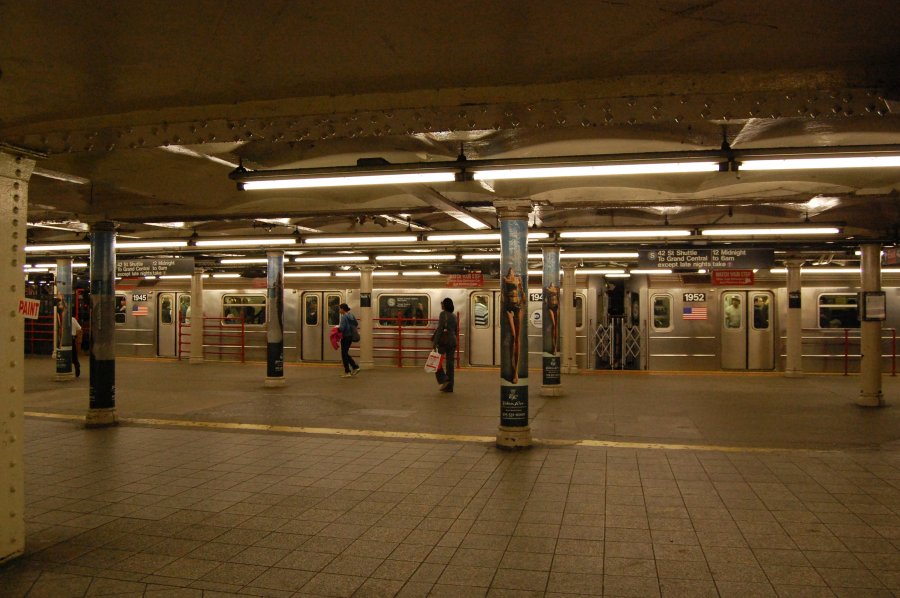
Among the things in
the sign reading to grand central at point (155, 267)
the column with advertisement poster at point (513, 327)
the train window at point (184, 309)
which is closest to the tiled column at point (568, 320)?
the column with advertisement poster at point (513, 327)

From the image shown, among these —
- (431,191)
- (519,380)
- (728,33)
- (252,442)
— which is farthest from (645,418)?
(728,33)

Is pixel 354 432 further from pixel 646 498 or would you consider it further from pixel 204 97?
pixel 204 97

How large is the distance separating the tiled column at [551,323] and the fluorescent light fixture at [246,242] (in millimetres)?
4881

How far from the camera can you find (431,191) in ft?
23.9

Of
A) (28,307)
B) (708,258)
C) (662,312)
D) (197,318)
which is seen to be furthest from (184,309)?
(28,307)

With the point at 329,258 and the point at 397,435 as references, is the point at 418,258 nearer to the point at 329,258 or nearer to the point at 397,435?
the point at 329,258

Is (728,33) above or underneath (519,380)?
above

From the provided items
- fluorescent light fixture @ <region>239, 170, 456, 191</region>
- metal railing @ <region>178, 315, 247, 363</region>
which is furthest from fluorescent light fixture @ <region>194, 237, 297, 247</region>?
metal railing @ <region>178, 315, 247, 363</region>

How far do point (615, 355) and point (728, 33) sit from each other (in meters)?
14.5

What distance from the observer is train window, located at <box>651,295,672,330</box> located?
1641 cm

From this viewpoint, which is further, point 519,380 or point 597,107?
point 519,380

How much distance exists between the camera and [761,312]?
634 inches

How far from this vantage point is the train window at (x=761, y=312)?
634 inches

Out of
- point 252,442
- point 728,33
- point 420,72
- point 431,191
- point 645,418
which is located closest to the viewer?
point 728,33
